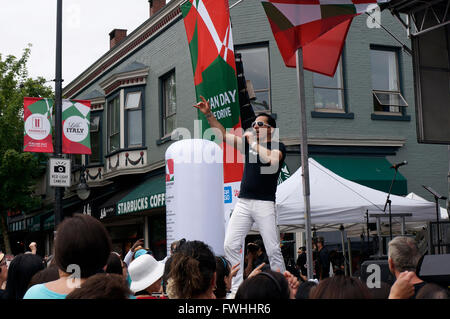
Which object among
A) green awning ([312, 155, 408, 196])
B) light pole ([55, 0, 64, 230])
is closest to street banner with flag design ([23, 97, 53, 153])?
light pole ([55, 0, 64, 230])

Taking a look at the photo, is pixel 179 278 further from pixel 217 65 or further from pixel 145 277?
pixel 217 65

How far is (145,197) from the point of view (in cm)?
1877

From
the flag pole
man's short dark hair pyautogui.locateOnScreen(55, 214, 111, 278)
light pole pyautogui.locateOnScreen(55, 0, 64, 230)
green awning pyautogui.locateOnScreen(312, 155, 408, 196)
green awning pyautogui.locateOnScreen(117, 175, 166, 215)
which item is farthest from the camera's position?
green awning pyautogui.locateOnScreen(117, 175, 166, 215)

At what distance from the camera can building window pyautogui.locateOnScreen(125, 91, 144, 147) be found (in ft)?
70.0

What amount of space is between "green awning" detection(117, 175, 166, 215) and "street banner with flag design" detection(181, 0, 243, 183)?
9.04m

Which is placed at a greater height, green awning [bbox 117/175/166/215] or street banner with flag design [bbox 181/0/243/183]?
street banner with flag design [bbox 181/0/243/183]

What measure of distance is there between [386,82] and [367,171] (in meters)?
3.06

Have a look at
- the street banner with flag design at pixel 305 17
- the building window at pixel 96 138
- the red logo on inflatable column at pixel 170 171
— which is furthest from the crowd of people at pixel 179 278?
the building window at pixel 96 138

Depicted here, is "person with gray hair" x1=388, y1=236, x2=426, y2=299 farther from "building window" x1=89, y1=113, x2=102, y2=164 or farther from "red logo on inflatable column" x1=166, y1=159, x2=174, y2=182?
"building window" x1=89, y1=113, x2=102, y2=164

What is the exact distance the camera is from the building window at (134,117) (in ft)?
70.0

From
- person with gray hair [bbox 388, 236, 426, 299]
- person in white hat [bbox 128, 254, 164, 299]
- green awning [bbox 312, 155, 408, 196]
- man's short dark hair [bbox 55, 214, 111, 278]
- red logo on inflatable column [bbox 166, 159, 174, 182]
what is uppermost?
green awning [bbox 312, 155, 408, 196]

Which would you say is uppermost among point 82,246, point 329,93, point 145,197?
point 329,93

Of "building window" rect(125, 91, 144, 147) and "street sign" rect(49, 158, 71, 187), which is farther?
"building window" rect(125, 91, 144, 147)

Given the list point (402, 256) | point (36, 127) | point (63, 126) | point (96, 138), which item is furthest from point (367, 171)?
point (96, 138)
